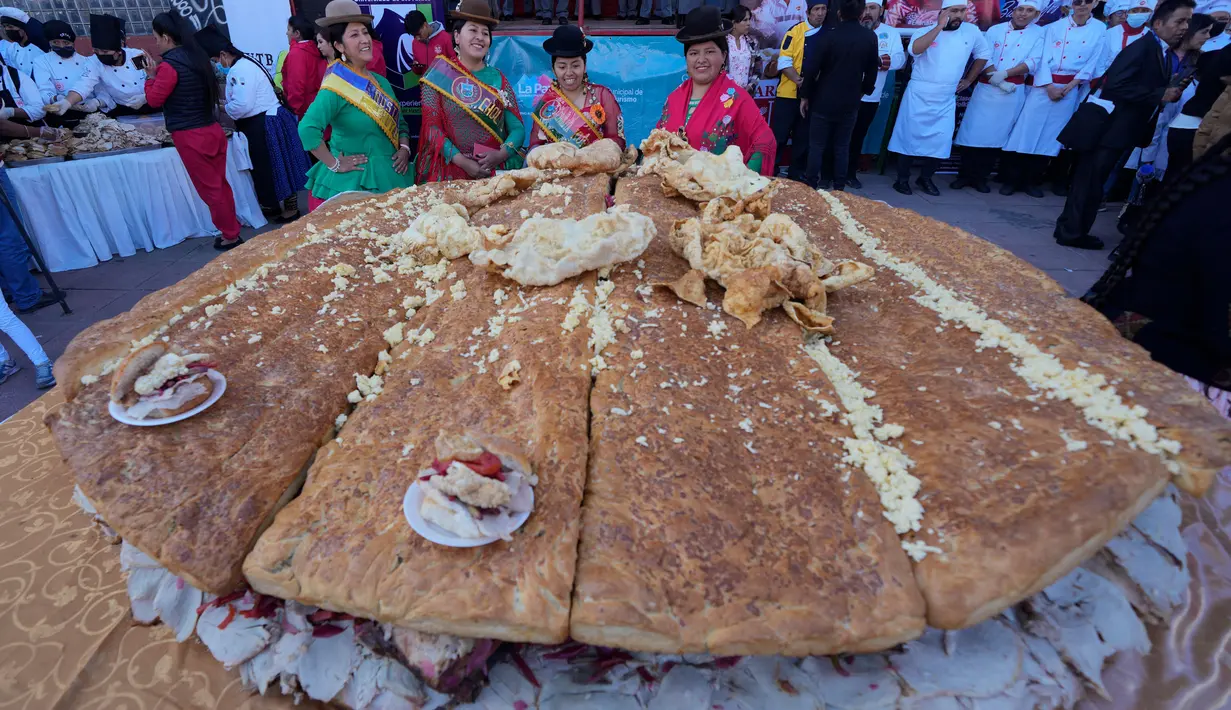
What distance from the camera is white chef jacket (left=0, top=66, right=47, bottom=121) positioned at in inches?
223

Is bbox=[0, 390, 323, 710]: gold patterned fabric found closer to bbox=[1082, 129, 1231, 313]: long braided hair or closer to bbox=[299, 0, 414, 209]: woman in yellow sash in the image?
bbox=[299, 0, 414, 209]: woman in yellow sash

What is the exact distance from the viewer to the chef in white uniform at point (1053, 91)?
7.54m

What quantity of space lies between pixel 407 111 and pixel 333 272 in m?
6.00

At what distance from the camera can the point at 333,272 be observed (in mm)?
2744

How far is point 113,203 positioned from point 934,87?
10017mm

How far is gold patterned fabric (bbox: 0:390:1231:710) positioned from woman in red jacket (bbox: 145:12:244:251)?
471 centimetres

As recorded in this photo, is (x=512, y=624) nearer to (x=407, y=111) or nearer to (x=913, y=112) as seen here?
(x=407, y=111)

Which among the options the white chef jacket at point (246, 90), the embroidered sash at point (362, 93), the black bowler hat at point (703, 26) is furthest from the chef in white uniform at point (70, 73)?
the black bowler hat at point (703, 26)

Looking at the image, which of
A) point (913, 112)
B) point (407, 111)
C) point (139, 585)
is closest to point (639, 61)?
point (407, 111)

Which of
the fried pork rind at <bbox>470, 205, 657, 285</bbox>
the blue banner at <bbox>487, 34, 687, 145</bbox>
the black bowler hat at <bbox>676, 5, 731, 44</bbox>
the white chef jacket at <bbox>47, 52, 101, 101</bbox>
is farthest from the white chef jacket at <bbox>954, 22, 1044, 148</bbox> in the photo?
the white chef jacket at <bbox>47, 52, 101, 101</bbox>

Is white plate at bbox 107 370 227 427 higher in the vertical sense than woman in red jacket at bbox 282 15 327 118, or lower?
lower

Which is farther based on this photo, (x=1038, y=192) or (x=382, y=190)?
(x=1038, y=192)

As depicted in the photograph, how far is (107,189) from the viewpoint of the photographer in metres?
5.66

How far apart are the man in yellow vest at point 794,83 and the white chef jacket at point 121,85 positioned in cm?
764
